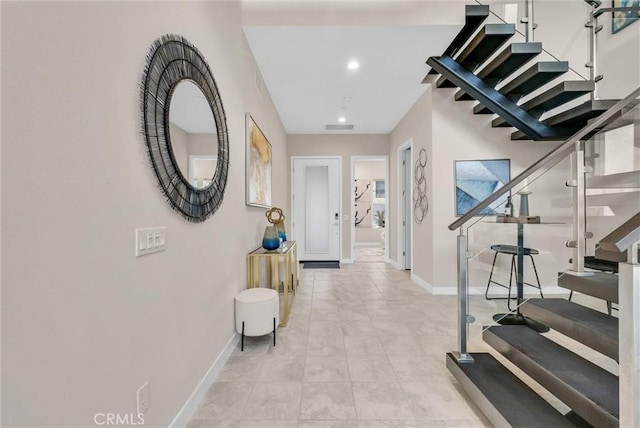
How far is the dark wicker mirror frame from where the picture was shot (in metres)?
1.25

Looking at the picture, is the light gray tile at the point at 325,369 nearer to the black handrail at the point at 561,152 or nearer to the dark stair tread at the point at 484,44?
the black handrail at the point at 561,152

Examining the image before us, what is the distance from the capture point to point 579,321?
155 cm

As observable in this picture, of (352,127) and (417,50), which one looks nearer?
(417,50)

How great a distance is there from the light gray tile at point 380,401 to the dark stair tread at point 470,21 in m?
3.15

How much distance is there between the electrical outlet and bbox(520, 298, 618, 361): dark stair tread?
2.19 meters

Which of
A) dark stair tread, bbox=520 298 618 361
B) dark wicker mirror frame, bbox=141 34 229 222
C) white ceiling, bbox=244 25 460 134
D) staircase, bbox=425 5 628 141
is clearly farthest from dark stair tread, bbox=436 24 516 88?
dark wicker mirror frame, bbox=141 34 229 222

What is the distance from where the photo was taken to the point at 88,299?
92 cm

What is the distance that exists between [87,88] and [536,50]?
338cm

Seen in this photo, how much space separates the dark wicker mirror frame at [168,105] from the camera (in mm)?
1250

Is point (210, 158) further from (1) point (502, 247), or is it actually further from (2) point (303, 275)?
(2) point (303, 275)

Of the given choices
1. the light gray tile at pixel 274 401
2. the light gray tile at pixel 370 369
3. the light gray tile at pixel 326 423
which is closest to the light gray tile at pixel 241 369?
the light gray tile at pixel 274 401

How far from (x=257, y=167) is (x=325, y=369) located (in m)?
2.18

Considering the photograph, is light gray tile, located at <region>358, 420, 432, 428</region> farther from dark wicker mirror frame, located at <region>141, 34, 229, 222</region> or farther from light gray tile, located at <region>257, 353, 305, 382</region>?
dark wicker mirror frame, located at <region>141, 34, 229, 222</region>

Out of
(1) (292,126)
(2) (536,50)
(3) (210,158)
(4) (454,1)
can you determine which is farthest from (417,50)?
(1) (292,126)
